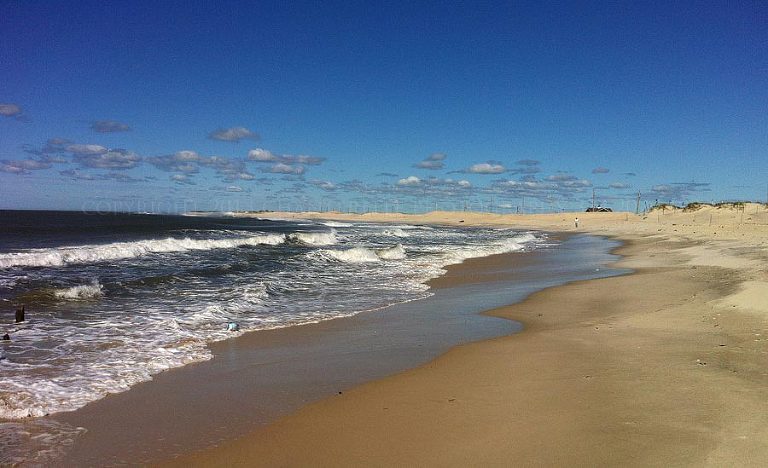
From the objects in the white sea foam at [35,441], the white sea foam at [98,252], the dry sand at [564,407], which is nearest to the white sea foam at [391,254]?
the white sea foam at [98,252]

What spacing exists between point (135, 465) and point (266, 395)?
5.79 ft

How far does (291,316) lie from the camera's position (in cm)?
1041

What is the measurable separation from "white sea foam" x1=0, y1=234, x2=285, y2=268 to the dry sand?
1806 centimetres

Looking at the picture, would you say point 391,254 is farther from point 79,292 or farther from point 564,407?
point 564,407

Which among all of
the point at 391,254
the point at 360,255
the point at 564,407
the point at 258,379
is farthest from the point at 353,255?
the point at 564,407

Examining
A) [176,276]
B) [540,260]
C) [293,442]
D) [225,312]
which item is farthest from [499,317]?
[540,260]

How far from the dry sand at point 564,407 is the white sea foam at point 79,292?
9.56 metres

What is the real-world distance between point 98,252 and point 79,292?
33.8ft

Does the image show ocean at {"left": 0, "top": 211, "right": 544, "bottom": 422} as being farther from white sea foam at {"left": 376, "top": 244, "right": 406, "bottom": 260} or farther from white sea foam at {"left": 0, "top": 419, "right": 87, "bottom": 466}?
white sea foam at {"left": 376, "top": 244, "right": 406, "bottom": 260}

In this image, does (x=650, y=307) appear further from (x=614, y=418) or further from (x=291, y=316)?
(x=291, y=316)

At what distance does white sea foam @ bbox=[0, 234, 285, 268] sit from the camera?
60.9ft

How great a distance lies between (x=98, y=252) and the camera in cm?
2136

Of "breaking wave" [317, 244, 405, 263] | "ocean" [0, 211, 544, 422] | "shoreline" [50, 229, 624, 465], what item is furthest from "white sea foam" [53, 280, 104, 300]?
"breaking wave" [317, 244, 405, 263]

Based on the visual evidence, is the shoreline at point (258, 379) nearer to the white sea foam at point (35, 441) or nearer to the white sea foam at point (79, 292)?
the white sea foam at point (35, 441)
